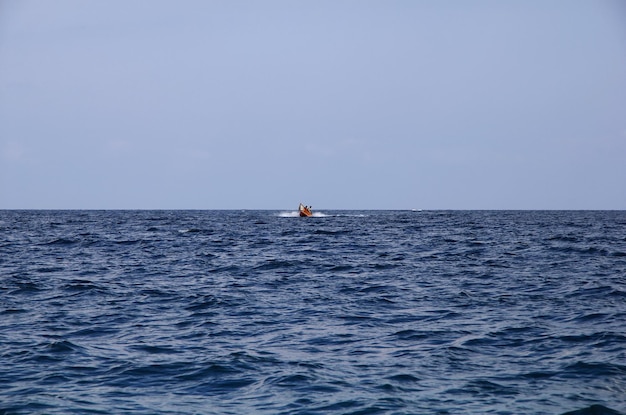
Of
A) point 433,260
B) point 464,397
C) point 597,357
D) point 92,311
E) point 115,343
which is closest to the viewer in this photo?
point 464,397

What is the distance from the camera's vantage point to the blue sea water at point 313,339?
10.9 meters

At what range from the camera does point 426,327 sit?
16.7 meters

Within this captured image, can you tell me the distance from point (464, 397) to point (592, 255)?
92.5 ft

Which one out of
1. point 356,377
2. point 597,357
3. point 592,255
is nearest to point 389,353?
point 356,377

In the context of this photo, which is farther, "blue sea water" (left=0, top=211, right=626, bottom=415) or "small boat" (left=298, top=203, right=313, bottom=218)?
"small boat" (left=298, top=203, right=313, bottom=218)

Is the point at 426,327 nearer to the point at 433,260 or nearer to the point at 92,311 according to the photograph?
the point at 92,311

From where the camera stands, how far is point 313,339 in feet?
50.5

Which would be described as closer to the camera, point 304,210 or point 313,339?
point 313,339

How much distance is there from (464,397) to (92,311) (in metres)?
12.4

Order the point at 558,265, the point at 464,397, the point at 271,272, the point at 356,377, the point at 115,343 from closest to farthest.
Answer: the point at 464,397
the point at 356,377
the point at 115,343
the point at 271,272
the point at 558,265

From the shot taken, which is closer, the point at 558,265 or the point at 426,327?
the point at 426,327

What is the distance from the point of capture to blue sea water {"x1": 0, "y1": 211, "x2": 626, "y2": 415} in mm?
10938

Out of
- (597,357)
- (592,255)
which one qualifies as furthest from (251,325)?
(592,255)

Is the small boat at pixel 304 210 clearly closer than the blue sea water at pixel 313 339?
No
